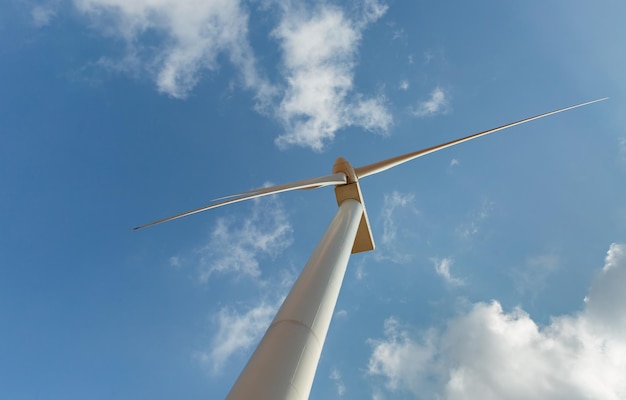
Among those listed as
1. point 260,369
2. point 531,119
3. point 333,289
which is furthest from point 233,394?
point 531,119

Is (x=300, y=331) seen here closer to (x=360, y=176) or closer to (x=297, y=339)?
(x=297, y=339)

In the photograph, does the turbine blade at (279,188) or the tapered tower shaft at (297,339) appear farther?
the turbine blade at (279,188)

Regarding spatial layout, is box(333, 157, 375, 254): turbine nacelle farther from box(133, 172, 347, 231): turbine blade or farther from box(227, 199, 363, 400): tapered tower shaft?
box(227, 199, 363, 400): tapered tower shaft

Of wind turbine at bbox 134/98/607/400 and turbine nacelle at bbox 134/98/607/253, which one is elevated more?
turbine nacelle at bbox 134/98/607/253

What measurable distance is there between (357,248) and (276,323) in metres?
12.0

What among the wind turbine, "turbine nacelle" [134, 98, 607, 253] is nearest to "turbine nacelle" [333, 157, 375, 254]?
"turbine nacelle" [134, 98, 607, 253]

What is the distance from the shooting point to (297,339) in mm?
6922

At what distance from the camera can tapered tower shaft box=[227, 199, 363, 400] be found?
A: 5.82m

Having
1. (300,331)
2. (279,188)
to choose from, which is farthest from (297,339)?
(279,188)

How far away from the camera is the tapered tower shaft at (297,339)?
→ 19.1 ft

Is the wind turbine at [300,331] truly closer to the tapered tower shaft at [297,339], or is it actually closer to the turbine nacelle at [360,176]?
the tapered tower shaft at [297,339]

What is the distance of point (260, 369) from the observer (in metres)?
6.08

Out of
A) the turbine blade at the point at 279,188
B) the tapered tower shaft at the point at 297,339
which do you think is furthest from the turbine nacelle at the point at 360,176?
the tapered tower shaft at the point at 297,339

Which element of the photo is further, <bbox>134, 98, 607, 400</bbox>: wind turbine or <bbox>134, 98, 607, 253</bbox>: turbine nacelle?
<bbox>134, 98, 607, 253</bbox>: turbine nacelle
